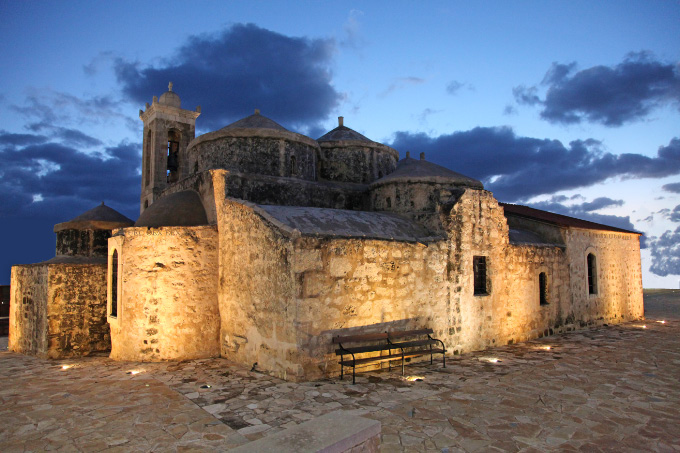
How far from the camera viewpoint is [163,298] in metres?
8.74

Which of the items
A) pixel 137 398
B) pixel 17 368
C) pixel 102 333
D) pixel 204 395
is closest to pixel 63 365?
pixel 17 368

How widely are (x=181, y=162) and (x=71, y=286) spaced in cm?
695

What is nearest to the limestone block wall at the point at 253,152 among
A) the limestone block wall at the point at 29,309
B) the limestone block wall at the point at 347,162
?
the limestone block wall at the point at 347,162

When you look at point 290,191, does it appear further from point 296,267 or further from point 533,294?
point 533,294

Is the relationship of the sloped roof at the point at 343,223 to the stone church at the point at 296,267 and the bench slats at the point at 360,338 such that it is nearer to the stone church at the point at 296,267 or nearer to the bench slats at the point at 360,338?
the stone church at the point at 296,267

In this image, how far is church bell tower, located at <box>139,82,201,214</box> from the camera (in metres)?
15.4

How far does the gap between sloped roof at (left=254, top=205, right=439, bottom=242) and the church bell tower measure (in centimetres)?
874

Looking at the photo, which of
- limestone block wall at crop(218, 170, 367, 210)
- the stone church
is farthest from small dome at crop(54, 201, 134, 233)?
limestone block wall at crop(218, 170, 367, 210)

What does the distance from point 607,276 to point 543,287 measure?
381 centimetres

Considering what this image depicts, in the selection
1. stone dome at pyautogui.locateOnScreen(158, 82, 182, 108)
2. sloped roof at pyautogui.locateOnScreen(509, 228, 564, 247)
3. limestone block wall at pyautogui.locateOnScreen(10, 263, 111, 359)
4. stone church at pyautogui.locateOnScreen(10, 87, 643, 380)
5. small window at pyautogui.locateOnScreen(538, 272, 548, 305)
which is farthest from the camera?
stone dome at pyautogui.locateOnScreen(158, 82, 182, 108)

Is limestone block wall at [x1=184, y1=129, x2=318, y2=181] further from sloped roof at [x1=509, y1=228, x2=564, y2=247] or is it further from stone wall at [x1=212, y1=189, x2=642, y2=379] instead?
sloped roof at [x1=509, y1=228, x2=564, y2=247]

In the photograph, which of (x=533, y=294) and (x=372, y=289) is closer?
(x=372, y=289)

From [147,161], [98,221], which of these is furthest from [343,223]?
[147,161]

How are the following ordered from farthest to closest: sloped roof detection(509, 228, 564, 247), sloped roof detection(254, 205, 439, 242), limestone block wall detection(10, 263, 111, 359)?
sloped roof detection(509, 228, 564, 247), limestone block wall detection(10, 263, 111, 359), sloped roof detection(254, 205, 439, 242)
